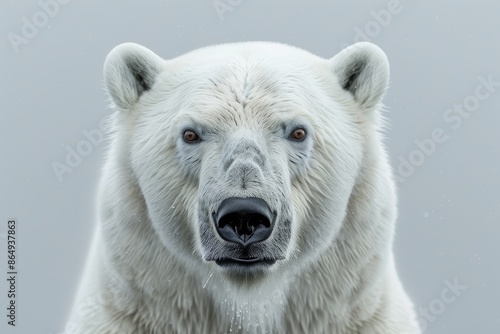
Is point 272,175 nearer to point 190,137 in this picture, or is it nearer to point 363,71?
point 190,137

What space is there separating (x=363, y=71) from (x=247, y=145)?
4.07 feet

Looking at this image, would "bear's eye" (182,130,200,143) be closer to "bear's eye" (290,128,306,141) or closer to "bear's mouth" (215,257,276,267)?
"bear's eye" (290,128,306,141)

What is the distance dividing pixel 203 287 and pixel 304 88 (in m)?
1.40

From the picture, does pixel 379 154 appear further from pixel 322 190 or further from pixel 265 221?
pixel 265 221

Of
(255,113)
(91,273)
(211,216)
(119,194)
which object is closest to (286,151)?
(255,113)

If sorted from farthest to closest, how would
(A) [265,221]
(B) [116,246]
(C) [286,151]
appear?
(B) [116,246] < (C) [286,151] < (A) [265,221]

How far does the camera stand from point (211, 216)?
5387mm

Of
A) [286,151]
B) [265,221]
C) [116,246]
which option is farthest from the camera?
[116,246]

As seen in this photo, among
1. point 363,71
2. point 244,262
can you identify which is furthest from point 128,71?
point 244,262

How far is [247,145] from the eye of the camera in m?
5.53

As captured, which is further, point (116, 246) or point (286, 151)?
point (116, 246)

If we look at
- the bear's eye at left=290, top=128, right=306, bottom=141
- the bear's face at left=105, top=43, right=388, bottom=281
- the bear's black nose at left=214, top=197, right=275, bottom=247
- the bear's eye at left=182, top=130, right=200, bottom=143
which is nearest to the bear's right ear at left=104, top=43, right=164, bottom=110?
the bear's face at left=105, top=43, right=388, bottom=281

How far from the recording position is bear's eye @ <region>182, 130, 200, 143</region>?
19.0 feet

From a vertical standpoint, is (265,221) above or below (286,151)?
below
